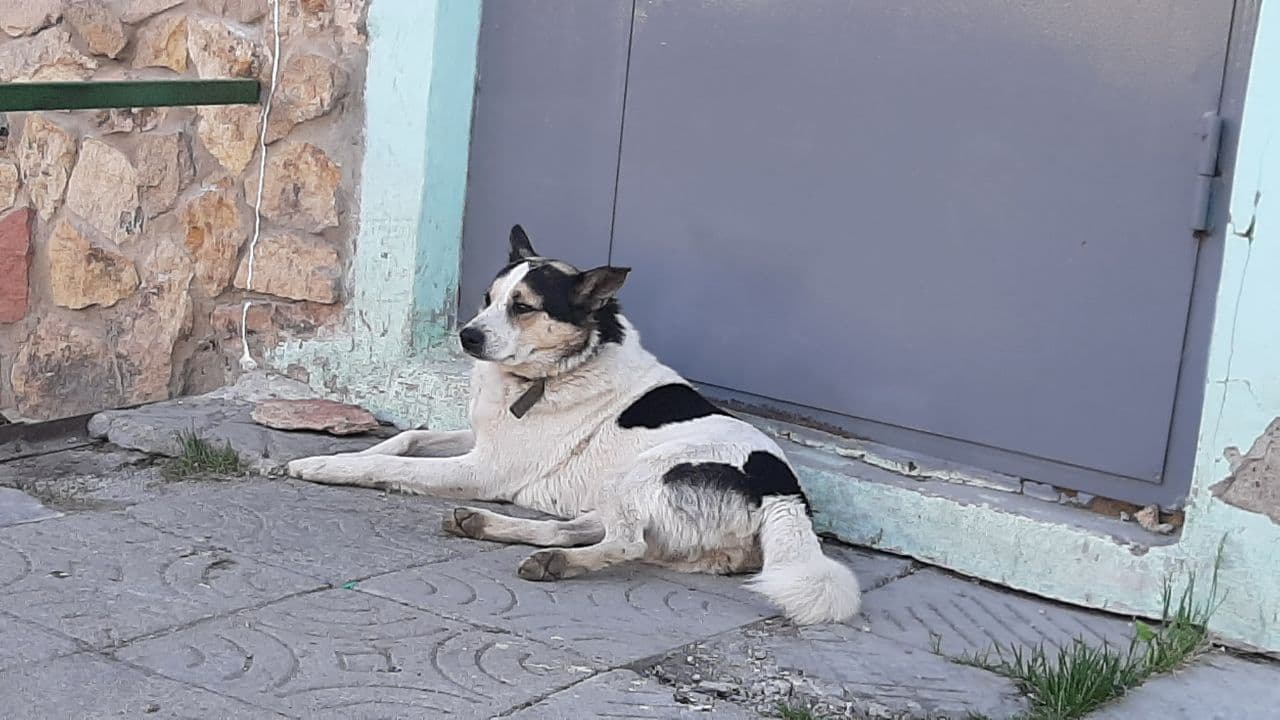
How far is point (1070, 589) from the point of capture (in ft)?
13.6

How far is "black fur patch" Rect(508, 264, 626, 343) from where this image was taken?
4480mm

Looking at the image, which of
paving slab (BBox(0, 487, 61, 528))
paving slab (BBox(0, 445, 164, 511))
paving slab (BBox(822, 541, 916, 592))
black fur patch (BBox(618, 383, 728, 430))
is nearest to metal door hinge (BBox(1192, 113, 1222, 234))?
paving slab (BBox(822, 541, 916, 592))

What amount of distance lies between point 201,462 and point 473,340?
1041 millimetres

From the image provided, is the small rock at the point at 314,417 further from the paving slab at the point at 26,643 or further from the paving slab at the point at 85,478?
the paving slab at the point at 26,643

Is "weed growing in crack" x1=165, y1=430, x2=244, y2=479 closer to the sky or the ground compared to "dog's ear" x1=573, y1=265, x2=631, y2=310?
closer to the ground

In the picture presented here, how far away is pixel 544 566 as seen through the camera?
3973 mm

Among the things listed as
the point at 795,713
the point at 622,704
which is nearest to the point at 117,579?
the point at 622,704

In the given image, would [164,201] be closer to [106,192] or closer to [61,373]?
[106,192]

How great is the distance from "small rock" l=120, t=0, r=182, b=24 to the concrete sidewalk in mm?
1969

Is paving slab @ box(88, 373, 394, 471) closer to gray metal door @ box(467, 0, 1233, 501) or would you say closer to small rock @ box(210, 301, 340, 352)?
small rock @ box(210, 301, 340, 352)

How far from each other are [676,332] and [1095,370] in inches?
54.7

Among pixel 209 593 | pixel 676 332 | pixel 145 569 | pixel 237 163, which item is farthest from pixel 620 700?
pixel 237 163

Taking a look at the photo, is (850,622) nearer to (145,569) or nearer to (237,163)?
(145,569)

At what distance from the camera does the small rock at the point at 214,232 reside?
5.54 m
